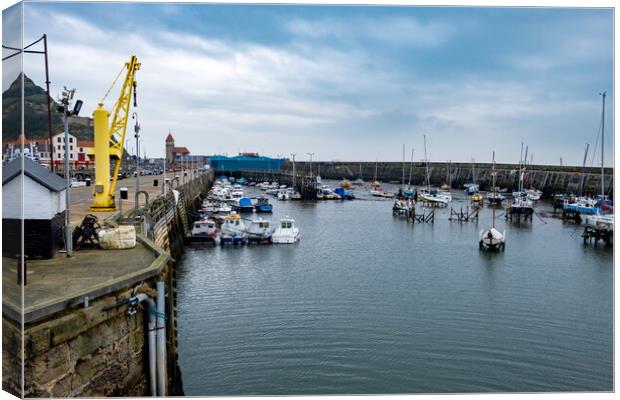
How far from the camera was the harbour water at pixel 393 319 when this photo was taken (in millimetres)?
12102

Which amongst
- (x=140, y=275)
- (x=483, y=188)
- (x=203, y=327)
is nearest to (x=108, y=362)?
(x=140, y=275)

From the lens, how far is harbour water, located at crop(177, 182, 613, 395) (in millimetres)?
12102

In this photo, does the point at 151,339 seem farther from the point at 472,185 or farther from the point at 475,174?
the point at 475,174

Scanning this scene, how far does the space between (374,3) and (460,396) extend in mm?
5695

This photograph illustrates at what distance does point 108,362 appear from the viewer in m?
7.73

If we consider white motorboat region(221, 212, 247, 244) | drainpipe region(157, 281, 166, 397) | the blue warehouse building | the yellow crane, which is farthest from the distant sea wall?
drainpipe region(157, 281, 166, 397)

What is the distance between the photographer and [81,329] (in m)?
7.12

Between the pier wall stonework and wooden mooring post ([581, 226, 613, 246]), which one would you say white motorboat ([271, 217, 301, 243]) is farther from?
the pier wall stonework

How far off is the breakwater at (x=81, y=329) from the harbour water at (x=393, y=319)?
3.22 metres

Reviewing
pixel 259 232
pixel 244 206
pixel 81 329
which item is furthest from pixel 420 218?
pixel 81 329

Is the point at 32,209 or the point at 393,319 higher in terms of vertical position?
the point at 32,209

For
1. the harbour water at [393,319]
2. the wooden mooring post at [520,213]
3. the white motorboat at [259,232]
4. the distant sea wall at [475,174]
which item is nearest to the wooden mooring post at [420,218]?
the wooden mooring post at [520,213]

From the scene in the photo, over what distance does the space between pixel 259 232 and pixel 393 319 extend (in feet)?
55.4

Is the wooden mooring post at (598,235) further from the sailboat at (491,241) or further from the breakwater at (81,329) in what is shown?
the breakwater at (81,329)
